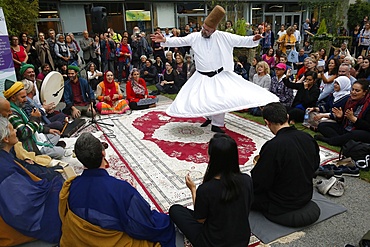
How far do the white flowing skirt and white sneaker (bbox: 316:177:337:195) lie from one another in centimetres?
171

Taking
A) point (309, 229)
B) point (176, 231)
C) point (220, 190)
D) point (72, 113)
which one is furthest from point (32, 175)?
point (72, 113)

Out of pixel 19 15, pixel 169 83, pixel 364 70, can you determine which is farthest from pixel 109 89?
pixel 364 70

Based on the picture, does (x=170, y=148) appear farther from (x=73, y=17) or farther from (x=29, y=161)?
(x=73, y=17)

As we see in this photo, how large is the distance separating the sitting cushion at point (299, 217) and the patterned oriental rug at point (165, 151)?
891 millimetres

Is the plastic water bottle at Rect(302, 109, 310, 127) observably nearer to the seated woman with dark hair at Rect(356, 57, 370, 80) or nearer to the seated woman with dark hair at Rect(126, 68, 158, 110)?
the seated woman with dark hair at Rect(356, 57, 370, 80)

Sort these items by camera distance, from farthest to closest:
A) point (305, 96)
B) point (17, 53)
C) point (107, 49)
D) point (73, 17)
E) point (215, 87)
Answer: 1. point (73, 17)
2. point (107, 49)
3. point (17, 53)
4. point (305, 96)
5. point (215, 87)

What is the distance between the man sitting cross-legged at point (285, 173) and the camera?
2516mm

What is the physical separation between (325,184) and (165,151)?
7.23ft

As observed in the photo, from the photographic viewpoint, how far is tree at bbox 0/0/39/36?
8055 mm

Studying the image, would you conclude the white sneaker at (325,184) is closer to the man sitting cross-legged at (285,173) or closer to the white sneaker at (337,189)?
the white sneaker at (337,189)

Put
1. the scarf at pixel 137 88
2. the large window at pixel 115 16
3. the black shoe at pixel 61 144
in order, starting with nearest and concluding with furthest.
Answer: the black shoe at pixel 61 144
the scarf at pixel 137 88
the large window at pixel 115 16

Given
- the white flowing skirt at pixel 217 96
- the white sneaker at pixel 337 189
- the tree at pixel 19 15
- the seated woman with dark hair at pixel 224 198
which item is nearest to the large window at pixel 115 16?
the tree at pixel 19 15

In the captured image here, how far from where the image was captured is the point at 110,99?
268 inches

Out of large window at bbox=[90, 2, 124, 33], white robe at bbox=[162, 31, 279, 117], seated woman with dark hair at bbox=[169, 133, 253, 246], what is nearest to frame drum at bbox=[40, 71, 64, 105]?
white robe at bbox=[162, 31, 279, 117]
